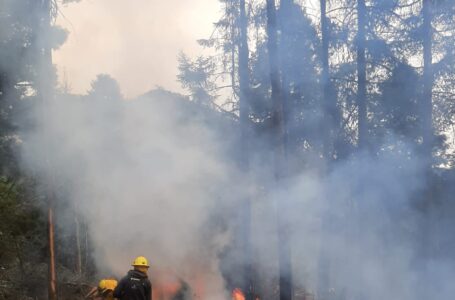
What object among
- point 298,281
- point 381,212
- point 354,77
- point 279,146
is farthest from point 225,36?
point 298,281

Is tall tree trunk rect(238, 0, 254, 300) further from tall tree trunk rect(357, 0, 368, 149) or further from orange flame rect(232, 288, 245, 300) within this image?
tall tree trunk rect(357, 0, 368, 149)

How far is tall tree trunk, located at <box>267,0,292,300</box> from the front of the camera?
12.5 metres

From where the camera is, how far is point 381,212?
16.7 metres

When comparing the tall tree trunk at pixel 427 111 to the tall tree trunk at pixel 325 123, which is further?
the tall tree trunk at pixel 325 123

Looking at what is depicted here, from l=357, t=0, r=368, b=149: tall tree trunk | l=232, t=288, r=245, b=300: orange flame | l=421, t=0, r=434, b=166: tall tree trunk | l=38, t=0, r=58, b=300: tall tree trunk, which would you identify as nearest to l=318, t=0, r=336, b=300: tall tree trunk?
l=357, t=0, r=368, b=149: tall tree trunk

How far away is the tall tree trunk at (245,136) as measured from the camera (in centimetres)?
1517

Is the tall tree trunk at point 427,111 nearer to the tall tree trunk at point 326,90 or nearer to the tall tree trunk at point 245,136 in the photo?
the tall tree trunk at point 326,90

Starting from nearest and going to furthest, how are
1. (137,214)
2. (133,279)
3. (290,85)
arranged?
1. (133,279)
2. (137,214)
3. (290,85)

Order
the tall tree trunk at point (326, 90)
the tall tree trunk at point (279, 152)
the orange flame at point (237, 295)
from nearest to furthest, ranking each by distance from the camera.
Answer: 1. the tall tree trunk at point (279, 152)
2. the orange flame at point (237, 295)
3. the tall tree trunk at point (326, 90)

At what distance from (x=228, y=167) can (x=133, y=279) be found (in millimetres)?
8982

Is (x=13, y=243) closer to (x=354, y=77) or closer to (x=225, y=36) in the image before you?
(x=225, y=36)

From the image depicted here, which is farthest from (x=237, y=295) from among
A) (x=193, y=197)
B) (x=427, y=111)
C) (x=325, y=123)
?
(x=427, y=111)

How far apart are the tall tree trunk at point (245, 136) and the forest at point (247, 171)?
0.05 metres

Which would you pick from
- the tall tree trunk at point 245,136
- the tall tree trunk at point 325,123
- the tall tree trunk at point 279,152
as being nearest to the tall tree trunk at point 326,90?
the tall tree trunk at point 325,123
